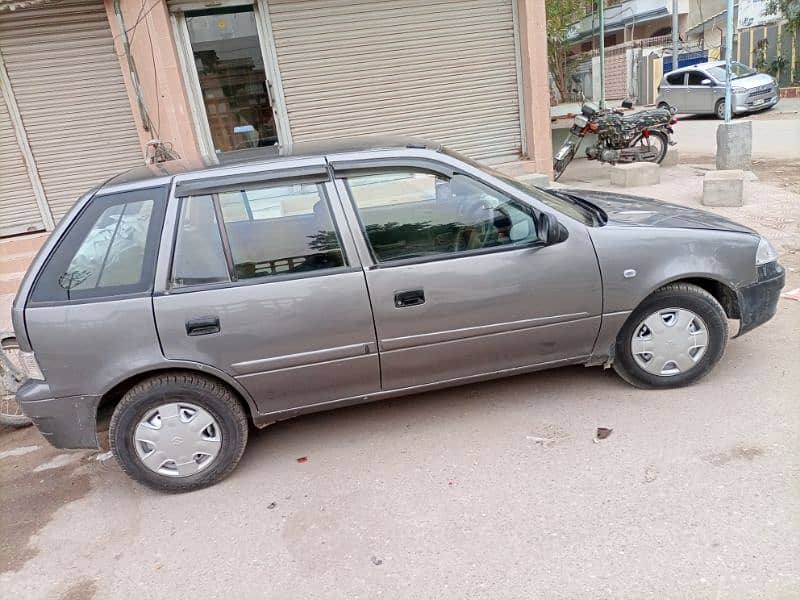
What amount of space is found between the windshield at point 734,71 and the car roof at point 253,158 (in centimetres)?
1883

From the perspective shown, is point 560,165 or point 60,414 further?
point 560,165

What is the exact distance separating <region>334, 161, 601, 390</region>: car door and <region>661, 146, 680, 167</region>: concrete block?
8931 mm

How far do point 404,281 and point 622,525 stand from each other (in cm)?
160

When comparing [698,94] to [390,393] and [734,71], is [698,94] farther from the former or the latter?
[390,393]

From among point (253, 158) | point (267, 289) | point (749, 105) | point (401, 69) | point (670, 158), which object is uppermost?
point (401, 69)

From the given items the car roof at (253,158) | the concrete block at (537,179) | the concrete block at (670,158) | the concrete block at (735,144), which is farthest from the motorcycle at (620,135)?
the car roof at (253,158)

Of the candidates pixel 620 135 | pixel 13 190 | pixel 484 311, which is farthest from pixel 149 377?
pixel 620 135

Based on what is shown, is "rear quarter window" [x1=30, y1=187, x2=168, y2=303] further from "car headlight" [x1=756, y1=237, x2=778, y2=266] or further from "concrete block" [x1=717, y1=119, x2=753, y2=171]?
"concrete block" [x1=717, y1=119, x2=753, y2=171]

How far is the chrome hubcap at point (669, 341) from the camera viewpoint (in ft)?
11.7

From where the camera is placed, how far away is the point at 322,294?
10.4 ft

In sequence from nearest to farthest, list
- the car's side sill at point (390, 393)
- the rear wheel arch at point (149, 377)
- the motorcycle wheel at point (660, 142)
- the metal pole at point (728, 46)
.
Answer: the rear wheel arch at point (149, 377), the car's side sill at point (390, 393), the metal pole at point (728, 46), the motorcycle wheel at point (660, 142)

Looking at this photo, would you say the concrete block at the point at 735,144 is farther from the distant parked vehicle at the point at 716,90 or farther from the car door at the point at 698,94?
the car door at the point at 698,94

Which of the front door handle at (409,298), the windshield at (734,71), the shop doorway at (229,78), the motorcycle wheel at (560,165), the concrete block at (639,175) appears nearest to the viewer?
the front door handle at (409,298)

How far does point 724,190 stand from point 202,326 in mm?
7101
